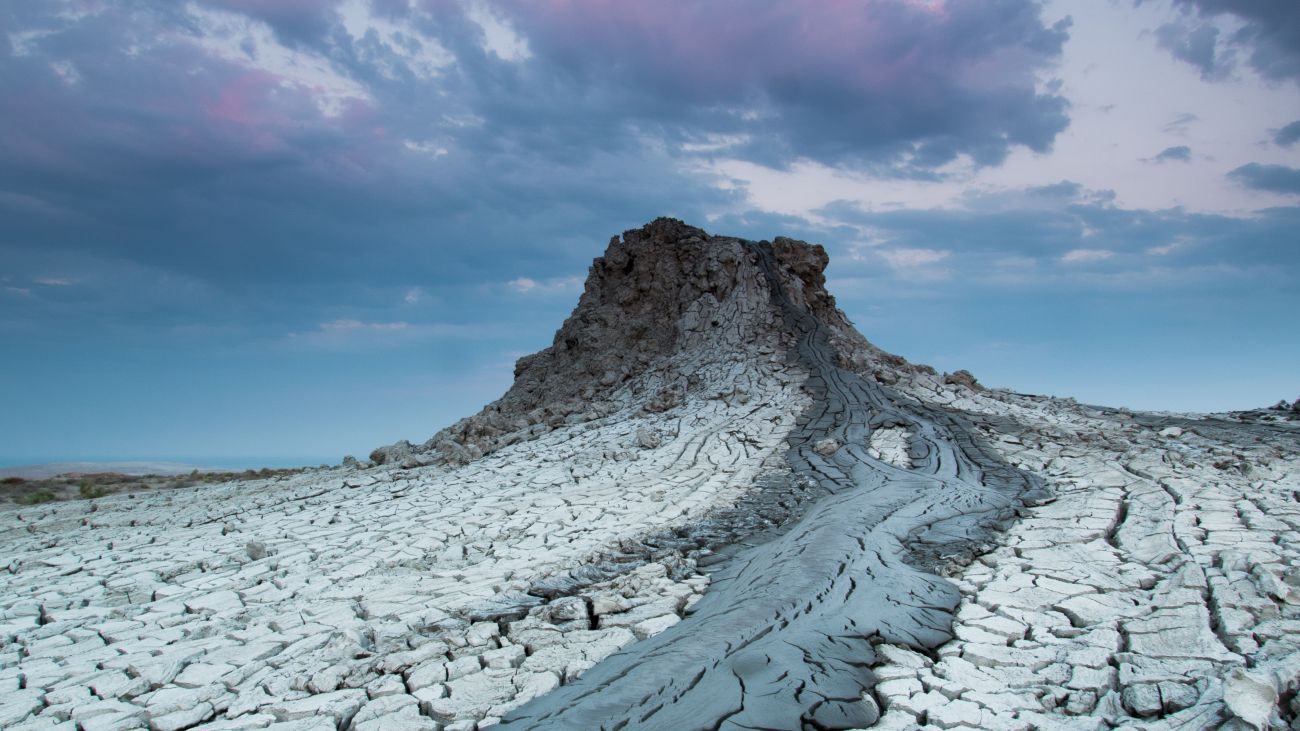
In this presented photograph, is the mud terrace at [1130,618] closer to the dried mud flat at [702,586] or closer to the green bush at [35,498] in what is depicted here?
the dried mud flat at [702,586]

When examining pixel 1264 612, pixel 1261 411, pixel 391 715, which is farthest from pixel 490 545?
pixel 1261 411

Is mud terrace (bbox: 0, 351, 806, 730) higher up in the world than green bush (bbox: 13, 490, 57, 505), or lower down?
lower down

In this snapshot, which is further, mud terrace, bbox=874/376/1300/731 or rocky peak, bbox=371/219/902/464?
rocky peak, bbox=371/219/902/464

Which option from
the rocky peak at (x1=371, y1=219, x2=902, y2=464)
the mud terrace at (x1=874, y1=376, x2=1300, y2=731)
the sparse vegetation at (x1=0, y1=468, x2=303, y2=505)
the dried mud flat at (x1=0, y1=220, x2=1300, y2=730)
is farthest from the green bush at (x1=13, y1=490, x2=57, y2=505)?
the mud terrace at (x1=874, y1=376, x2=1300, y2=731)

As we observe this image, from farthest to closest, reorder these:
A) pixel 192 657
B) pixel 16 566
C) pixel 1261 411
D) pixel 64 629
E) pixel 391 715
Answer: pixel 1261 411
pixel 16 566
pixel 64 629
pixel 192 657
pixel 391 715

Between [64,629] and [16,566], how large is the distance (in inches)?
120

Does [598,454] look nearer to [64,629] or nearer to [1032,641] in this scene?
[64,629]

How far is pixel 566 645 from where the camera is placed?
4.31 m

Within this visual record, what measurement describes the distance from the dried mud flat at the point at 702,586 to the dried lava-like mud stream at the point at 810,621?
0.03m

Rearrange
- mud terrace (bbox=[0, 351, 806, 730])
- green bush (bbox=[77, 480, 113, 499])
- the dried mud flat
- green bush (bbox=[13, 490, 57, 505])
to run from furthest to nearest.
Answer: green bush (bbox=[77, 480, 113, 499]), green bush (bbox=[13, 490, 57, 505]), mud terrace (bbox=[0, 351, 806, 730]), the dried mud flat

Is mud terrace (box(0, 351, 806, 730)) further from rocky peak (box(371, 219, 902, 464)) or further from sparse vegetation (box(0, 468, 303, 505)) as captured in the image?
rocky peak (box(371, 219, 902, 464))

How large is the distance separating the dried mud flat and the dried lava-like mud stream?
0.08ft

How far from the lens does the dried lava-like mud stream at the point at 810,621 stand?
3.35 meters

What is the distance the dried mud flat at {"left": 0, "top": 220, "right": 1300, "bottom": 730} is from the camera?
3.58 metres
